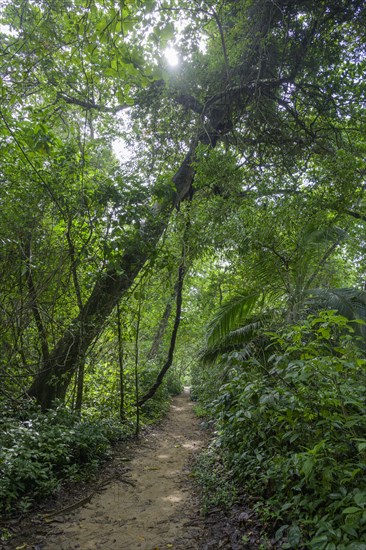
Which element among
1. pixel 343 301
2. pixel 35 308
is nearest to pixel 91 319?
pixel 35 308

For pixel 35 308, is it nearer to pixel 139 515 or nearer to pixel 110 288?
pixel 110 288

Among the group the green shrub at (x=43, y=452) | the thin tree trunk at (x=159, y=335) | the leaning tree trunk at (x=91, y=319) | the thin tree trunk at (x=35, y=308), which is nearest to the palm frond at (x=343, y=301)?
the leaning tree trunk at (x=91, y=319)

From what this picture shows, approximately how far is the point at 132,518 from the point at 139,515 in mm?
105

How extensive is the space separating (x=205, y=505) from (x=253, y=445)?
0.89m

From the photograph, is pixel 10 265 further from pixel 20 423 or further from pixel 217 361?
pixel 217 361

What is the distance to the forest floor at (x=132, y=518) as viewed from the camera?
3.28m

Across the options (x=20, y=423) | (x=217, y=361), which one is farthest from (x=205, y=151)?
(x=20, y=423)

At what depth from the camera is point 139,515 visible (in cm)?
402

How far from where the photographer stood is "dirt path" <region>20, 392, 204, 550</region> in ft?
11.0

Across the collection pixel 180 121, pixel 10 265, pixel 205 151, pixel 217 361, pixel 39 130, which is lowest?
pixel 217 361

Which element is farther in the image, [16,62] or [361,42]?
[361,42]

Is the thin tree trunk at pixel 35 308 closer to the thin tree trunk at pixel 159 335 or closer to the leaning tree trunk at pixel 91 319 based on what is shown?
the leaning tree trunk at pixel 91 319

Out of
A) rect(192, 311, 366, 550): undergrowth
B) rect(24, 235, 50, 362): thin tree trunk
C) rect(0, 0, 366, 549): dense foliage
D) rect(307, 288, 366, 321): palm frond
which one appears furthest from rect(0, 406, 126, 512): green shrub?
rect(307, 288, 366, 321): palm frond

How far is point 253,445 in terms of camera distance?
4430mm
